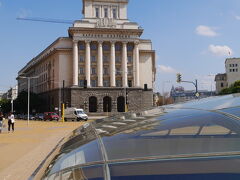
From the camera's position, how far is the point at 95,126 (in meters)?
2.88

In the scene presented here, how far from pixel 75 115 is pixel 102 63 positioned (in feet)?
79.2

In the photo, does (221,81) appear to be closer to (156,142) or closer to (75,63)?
(75,63)

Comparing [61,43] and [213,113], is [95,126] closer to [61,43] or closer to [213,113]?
[213,113]

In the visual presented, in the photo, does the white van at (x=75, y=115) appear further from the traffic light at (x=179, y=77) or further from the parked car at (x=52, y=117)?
the traffic light at (x=179, y=77)

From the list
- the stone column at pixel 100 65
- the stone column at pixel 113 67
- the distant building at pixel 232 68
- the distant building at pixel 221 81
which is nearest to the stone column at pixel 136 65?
the stone column at pixel 113 67

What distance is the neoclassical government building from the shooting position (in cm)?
7200

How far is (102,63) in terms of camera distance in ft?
246

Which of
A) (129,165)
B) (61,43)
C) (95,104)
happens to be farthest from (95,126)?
(61,43)

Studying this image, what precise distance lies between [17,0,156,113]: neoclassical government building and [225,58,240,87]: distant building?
41.7 m

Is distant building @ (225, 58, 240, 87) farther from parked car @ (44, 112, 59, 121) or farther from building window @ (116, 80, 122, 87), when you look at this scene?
parked car @ (44, 112, 59, 121)

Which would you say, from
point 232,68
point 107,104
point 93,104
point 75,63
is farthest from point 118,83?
point 232,68

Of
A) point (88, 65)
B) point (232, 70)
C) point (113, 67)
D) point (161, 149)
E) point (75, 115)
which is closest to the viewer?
point (161, 149)

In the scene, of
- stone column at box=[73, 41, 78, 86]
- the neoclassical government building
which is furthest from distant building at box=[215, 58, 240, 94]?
stone column at box=[73, 41, 78, 86]

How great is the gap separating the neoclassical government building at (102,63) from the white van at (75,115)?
1448 cm
